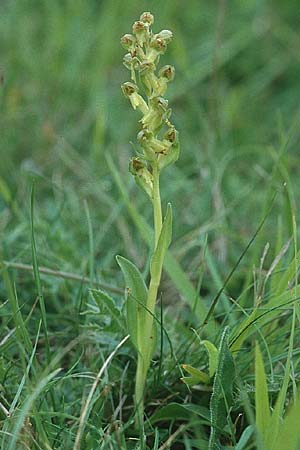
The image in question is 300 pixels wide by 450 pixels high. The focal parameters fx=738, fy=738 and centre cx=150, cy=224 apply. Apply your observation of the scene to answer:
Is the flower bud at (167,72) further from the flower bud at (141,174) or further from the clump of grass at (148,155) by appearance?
the flower bud at (141,174)

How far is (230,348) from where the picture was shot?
64.8 inches

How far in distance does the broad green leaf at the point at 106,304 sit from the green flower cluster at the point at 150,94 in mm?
265

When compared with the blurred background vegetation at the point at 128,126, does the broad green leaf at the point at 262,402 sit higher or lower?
lower

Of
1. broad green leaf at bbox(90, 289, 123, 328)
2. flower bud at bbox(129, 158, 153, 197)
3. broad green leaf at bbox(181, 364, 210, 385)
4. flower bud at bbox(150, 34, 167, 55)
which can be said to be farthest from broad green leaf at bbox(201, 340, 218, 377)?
flower bud at bbox(150, 34, 167, 55)

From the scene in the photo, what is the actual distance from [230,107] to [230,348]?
1865mm

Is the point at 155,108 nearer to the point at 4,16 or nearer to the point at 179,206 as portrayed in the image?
the point at 179,206

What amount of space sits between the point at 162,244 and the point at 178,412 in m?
0.38

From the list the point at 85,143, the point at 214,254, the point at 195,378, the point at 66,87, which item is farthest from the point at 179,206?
the point at 195,378

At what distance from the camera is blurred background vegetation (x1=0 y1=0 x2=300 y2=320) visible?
2.45 meters

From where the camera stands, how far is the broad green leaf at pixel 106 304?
169 centimetres

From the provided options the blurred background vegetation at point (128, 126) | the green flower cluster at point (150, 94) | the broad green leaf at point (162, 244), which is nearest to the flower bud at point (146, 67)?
the green flower cluster at point (150, 94)

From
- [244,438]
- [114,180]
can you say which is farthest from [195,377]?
[114,180]

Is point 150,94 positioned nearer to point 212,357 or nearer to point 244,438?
point 212,357

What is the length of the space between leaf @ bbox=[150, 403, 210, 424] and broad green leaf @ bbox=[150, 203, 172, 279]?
0.29 m
